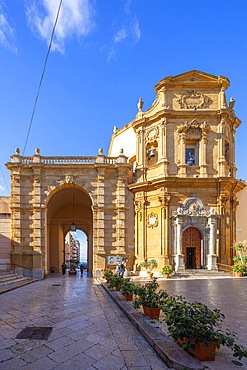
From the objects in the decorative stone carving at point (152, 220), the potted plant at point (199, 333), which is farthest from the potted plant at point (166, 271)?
the potted plant at point (199, 333)

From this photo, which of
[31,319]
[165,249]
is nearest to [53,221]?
[165,249]

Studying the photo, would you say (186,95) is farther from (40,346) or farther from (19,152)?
(40,346)

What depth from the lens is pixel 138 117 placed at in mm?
19516

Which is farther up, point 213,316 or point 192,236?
point 213,316

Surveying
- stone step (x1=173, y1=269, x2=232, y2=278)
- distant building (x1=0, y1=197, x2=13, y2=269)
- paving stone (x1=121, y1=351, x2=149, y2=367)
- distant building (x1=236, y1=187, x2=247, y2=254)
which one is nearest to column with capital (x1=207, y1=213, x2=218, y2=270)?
stone step (x1=173, y1=269, x2=232, y2=278)

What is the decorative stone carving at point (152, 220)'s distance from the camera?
17.7m

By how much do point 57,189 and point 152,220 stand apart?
7267 millimetres

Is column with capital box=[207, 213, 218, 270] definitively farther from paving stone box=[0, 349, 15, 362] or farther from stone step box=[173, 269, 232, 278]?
paving stone box=[0, 349, 15, 362]

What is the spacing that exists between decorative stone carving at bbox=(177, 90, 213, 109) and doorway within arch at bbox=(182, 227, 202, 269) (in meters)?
9.05

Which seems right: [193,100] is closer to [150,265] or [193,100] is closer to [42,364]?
[150,265]

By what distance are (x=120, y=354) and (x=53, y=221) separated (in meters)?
20.0

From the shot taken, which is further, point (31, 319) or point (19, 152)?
point (19, 152)

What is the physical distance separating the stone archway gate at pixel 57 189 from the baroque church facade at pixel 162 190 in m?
0.07

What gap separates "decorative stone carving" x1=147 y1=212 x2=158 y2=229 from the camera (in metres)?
17.7
